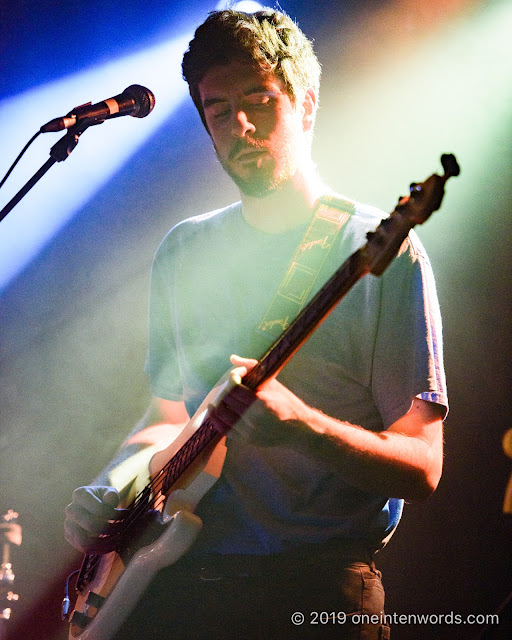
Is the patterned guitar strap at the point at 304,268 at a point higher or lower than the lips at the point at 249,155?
lower

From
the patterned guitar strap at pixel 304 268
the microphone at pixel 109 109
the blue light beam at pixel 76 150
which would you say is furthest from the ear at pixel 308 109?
the blue light beam at pixel 76 150

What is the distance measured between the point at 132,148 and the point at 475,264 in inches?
69.4

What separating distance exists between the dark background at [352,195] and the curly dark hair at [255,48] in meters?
0.61

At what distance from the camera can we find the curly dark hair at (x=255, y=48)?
1.84 metres

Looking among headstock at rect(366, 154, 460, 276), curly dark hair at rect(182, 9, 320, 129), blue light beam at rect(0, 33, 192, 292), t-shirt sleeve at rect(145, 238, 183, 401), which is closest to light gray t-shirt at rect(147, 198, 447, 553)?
t-shirt sleeve at rect(145, 238, 183, 401)

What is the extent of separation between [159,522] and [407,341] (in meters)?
0.85

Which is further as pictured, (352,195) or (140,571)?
(352,195)

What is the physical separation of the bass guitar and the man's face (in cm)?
66

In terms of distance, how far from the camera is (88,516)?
5.29 ft

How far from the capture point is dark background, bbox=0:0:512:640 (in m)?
2.31

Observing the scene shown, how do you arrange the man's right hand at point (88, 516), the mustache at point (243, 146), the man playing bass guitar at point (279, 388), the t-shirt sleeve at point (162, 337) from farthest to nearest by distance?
the t-shirt sleeve at point (162, 337)
the mustache at point (243, 146)
the man's right hand at point (88, 516)
the man playing bass guitar at point (279, 388)

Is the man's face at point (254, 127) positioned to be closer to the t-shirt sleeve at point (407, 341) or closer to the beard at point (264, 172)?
the beard at point (264, 172)

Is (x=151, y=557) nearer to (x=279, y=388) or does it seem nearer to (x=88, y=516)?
(x=88, y=516)

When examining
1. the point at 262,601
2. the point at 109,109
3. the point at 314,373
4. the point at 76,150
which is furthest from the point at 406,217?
the point at 76,150
